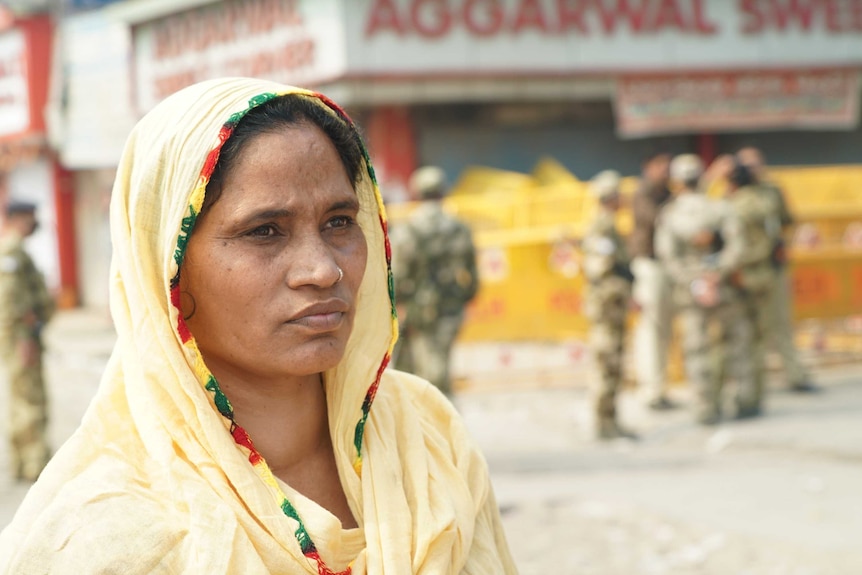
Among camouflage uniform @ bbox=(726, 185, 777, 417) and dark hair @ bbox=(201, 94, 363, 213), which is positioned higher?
dark hair @ bbox=(201, 94, 363, 213)

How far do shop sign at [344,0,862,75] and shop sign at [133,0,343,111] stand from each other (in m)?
0.56

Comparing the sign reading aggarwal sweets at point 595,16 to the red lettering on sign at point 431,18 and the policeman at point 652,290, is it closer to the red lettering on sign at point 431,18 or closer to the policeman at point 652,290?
the red lettering on sign at point 431,18

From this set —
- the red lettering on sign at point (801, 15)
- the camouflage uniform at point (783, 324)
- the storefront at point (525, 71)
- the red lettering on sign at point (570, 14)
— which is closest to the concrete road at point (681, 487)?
the camouflage uniform at point (783, 324)

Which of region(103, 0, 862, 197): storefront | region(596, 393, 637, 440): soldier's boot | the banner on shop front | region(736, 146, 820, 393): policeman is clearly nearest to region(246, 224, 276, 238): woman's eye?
region(596, 393, 637, 440): soldier's boot

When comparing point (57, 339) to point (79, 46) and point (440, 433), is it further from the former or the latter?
point (440, 433)

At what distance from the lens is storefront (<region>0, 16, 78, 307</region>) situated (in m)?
19.0

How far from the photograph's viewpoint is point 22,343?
7.72 metres

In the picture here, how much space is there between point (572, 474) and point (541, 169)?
9.14 meters

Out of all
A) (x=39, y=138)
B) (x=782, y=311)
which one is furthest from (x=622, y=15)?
(x=39, y=138)

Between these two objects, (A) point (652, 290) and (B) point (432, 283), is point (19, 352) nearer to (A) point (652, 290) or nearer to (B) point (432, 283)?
(B) point (432, 283)

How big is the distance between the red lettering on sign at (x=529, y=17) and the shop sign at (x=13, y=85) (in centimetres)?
889

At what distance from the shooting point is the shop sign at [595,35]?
1452 centimetres

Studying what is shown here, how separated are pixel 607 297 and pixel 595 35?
322 inches

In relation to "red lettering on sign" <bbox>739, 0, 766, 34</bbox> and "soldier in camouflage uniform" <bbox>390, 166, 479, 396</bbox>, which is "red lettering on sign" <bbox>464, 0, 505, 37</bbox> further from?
"soldier in camouflage uniform" <bbox>390, 166, 479, 396</bbox>
